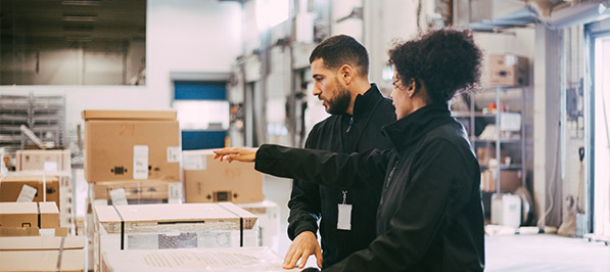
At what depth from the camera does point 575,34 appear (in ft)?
24.7

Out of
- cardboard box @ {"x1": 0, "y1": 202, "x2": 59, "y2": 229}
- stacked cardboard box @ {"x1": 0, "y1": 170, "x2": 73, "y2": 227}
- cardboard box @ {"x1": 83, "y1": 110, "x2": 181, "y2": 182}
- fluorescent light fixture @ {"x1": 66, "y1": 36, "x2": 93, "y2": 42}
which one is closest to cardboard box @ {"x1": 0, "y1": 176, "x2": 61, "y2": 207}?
stacked cardboard box @ {"x1": 0, "y1": 170, "x2": 73, "y2": 227}

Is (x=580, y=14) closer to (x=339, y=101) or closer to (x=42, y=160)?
(x=339, y=101)

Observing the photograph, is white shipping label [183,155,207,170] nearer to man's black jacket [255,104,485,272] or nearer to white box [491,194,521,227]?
man's black jacket [255,104,485,272]

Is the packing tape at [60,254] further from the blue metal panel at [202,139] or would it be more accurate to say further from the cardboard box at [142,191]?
the blue metal panel at [202,139]

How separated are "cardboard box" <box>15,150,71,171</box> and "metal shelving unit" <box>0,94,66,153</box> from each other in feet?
25.1

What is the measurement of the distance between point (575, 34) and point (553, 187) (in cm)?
185

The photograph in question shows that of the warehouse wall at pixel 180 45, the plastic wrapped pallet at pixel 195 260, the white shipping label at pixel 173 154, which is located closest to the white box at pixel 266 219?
the white shipping label at pixel 173 154

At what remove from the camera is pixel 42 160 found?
19.9 ft

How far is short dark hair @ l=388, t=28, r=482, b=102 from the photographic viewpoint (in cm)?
156

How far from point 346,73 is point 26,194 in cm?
214

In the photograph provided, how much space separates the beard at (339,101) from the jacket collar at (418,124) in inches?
25.0

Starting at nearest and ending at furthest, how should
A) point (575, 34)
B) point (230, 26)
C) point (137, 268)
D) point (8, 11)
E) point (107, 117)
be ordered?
point (8, 11)
point (137, 268)
point (107, 117)
point (575, 34)
point (230, 26)

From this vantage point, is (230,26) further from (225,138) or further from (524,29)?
(524,29)

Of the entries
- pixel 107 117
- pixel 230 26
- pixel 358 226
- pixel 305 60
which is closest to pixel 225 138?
pixel 230 26
